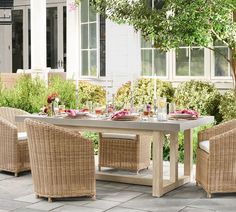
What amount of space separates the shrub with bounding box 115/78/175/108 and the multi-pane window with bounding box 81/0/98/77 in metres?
1.66

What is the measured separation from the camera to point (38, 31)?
11766mm

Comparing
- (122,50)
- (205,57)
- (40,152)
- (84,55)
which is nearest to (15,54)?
(84,55)

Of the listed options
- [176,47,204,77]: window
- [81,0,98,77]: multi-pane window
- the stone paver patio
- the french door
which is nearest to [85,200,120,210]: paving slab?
the stone paver patio

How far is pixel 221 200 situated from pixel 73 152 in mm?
1483

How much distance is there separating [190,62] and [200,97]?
1.02 metres

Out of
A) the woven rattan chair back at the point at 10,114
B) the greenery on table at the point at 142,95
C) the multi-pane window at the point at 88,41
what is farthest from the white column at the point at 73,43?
the woven rattan chair back at the point at 10,114

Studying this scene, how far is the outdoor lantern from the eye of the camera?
16141 millimetres

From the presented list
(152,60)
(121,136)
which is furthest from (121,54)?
(121,136)

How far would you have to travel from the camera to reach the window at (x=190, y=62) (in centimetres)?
1086

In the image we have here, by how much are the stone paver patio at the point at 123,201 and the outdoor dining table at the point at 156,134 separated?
0.10 meters

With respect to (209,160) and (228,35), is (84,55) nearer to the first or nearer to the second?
(228,35)

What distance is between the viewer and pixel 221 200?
591cm

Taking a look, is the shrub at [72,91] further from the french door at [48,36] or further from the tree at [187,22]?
the french door at [48,36]

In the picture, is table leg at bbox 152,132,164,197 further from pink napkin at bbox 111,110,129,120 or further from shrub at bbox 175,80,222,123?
shrub at bbox 175,80,222,123
